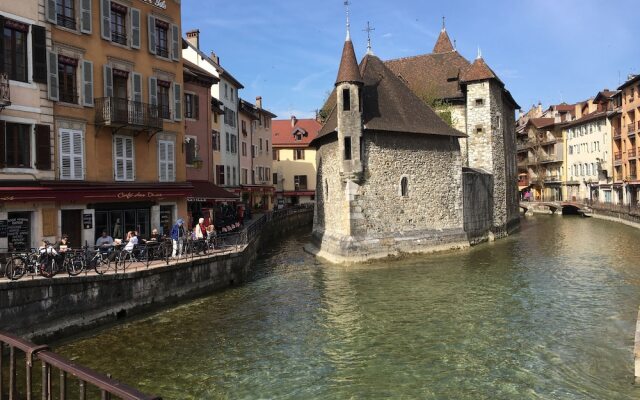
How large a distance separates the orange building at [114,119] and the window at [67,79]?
3cm

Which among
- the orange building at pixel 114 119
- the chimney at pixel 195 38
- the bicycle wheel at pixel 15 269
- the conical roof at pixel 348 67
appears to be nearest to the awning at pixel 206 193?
the orange building at pixel 114 119

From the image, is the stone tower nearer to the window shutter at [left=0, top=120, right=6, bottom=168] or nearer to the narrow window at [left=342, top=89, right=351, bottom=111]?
the narrow window at [left=342, top=89, right=351, bottom=111]

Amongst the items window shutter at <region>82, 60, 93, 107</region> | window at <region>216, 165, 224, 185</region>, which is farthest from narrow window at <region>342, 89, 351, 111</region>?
window at <region>216, 165, 224, 185</region>

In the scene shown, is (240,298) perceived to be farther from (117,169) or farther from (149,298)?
(117,169)

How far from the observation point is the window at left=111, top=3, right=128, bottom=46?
18.3m

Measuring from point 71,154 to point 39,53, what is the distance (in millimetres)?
3208

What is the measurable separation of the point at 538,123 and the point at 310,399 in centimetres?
6537

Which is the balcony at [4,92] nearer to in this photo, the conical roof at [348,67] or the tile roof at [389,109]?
the conical roof at [348,67]

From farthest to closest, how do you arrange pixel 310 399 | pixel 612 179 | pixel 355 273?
pixel 612 179
pixel 355 273
pixel 310 399

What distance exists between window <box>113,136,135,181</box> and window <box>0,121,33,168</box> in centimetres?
309

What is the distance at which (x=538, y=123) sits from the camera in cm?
6631

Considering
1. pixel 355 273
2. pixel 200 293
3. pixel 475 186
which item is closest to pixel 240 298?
pixel 200 293

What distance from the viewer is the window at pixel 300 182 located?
58844 mm

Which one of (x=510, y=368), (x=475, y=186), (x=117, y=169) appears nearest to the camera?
(x=510, y=368)
